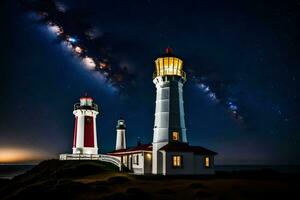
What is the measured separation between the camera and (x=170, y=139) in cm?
2958

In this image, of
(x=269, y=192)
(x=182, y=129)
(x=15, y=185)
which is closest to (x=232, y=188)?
(x=269, y=192)

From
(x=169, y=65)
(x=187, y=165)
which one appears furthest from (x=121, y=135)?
(x=187, y=165)

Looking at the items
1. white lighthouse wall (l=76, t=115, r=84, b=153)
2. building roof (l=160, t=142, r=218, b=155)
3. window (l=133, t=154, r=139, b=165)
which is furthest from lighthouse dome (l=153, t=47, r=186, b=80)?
white lighthouse wall (l=76, t=115, r=84, b=153)

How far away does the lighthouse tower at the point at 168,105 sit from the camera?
29747 mm

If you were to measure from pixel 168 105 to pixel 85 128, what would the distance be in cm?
1680

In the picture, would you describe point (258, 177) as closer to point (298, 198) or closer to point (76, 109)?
point (298, 198)

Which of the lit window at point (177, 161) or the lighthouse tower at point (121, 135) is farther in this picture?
the lighthouse tower at point (121, 135)

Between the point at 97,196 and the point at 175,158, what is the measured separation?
11407 mm

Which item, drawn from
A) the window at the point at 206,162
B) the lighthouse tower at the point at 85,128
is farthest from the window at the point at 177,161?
the lighthouse tower at the point at 85,128

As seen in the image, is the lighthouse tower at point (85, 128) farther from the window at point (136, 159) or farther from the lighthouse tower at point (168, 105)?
the lighthouse tower at point (168, 105)

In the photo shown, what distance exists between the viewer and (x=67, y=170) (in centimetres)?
2981

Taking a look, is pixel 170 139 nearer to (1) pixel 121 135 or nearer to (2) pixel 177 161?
(2) pixel 177 161

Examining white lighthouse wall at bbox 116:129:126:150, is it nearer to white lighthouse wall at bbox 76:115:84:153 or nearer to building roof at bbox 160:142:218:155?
white lighthouse wall at bbox 76:115:84:153

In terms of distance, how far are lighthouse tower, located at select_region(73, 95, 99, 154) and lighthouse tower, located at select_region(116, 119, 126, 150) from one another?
36.6 ft
